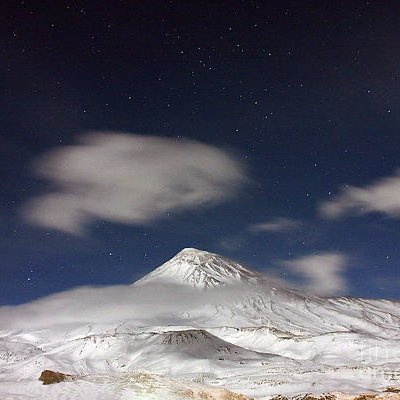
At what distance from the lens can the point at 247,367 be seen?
62.0 m

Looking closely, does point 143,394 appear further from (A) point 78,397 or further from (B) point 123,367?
(B) point 123,367

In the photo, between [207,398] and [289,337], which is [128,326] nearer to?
[289,337]

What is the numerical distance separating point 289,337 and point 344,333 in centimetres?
1150

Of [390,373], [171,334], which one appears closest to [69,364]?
[171,334]

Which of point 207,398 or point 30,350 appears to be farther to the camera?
point 30,350

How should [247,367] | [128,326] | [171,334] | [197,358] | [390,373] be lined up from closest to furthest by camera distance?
1. [390,373]
2. [247,367]
3. [197,358]
4. [171,334]
5. [128,326]

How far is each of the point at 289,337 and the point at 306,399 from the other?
94445 mm

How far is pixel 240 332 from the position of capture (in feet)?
432

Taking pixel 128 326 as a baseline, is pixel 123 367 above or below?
below

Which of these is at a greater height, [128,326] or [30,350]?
[128,326]

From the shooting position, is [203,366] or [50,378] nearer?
[50,378]

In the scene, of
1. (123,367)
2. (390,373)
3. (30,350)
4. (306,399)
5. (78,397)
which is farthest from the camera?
(30,350)

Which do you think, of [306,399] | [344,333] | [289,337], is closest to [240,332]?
[289,337]

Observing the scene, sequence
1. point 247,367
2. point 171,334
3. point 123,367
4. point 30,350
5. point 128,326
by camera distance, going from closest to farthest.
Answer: point 247,367
point 123,367
point 171,334
point 30,350
point 128,326
